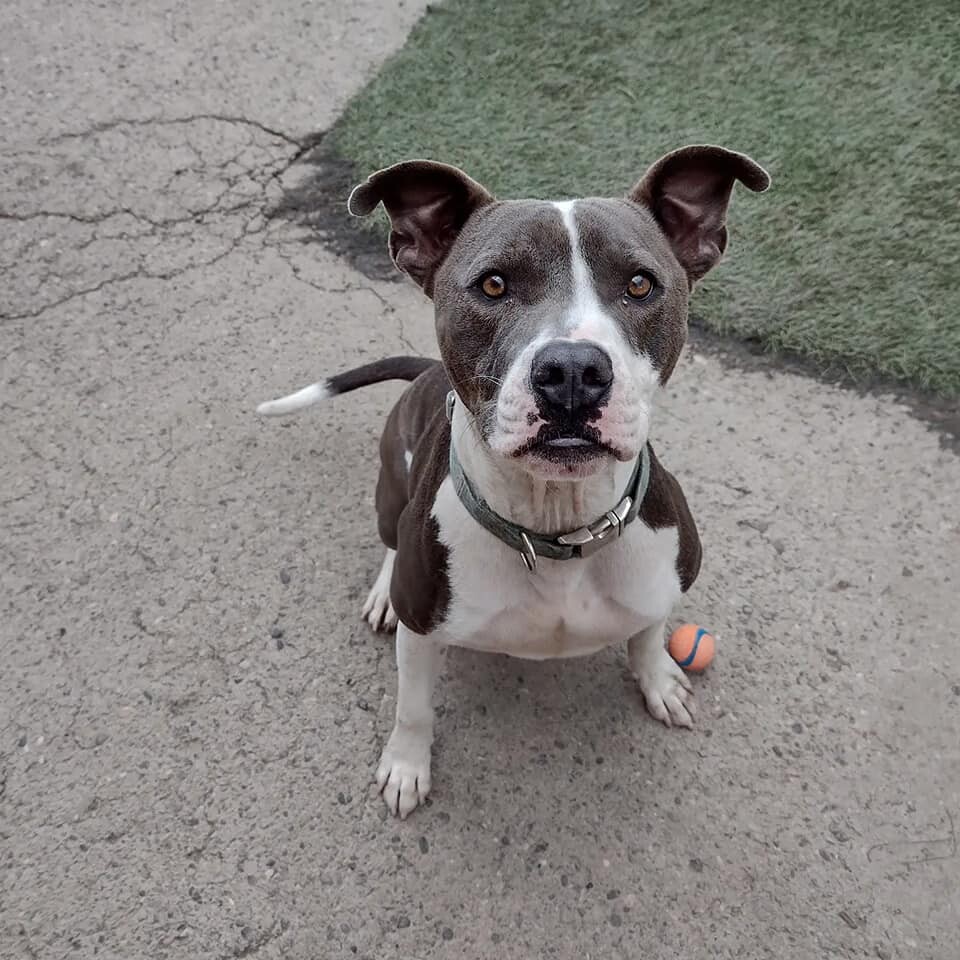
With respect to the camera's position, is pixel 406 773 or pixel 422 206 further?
pixel 406 773

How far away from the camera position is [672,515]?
7.89 ft

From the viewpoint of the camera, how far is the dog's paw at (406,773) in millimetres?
2699

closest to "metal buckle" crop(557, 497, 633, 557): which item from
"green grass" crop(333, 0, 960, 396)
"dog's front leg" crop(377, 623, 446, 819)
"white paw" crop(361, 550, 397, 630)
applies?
"dog's front leg" crop(377, 623, 446, 819)

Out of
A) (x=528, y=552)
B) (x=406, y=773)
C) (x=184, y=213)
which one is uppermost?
(x=528, y=552)

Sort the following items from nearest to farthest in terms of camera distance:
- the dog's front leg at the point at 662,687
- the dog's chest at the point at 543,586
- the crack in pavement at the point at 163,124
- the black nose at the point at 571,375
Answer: the black nose at the point at 571,375
the dog's chest at the point at 543,586
the dog's front leg at the point at 662,687
the crack in pavement at the point at 163,124

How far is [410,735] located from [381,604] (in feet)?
1.79

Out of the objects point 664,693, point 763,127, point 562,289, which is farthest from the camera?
point 763,127

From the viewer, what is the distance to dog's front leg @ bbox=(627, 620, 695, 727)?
112 inches

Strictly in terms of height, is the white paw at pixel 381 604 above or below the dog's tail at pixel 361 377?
below

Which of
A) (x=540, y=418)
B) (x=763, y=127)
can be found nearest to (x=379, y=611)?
(x=540, y=418)

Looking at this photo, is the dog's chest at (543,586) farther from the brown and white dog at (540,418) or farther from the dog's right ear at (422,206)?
the dog's right ear at (422,206)

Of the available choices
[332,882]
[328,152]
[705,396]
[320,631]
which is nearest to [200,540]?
[320,631]

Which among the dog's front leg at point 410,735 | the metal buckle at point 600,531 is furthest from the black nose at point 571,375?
the dog's front leg at point 410,735

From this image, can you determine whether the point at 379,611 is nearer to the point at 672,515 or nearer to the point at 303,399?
the point at 303,399
